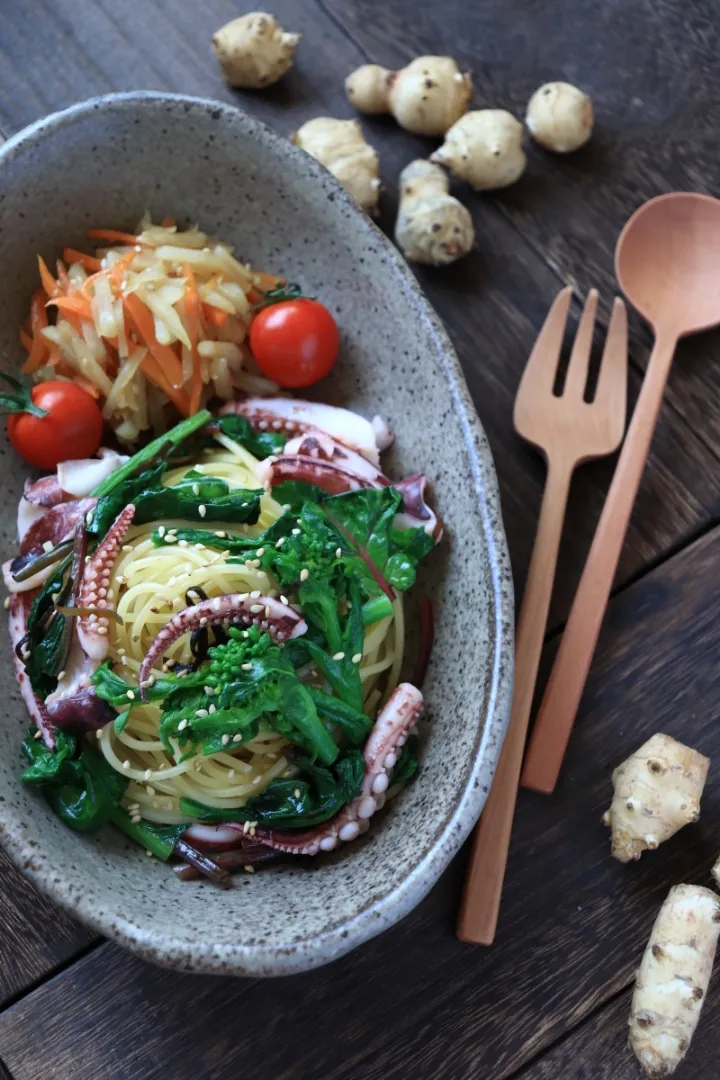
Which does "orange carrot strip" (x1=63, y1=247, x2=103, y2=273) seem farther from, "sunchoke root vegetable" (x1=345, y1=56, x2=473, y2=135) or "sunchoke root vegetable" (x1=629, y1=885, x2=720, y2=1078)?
"sunchoke root vegetable" (x1=629, y1=885, x2=720, y2=1078)

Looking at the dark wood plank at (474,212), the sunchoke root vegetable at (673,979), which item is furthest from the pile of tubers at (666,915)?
the dark wood plank at (474,212)

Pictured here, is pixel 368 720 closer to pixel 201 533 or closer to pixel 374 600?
pixel 374 600

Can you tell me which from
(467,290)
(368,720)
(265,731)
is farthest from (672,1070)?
(467,290)

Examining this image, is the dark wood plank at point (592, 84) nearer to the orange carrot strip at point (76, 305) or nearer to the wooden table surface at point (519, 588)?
the wooden table surface at point (519, 588)

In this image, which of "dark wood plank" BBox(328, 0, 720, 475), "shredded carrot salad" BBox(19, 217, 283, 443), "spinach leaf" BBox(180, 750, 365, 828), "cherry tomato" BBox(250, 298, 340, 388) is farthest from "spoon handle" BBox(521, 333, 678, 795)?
"shredded carrot salad" BBox(19, 217, 283, 443)

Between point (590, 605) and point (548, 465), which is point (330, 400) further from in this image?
point (590, 605)
